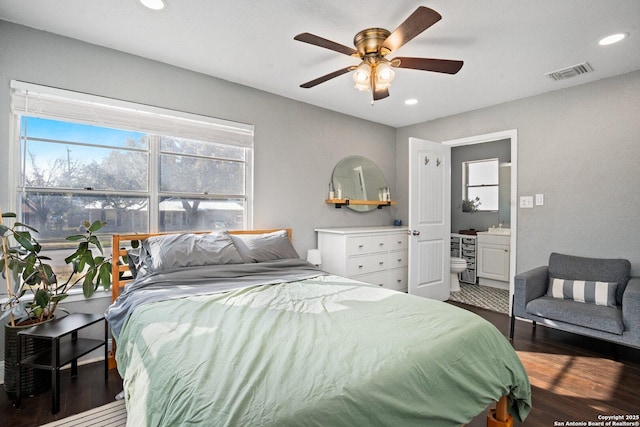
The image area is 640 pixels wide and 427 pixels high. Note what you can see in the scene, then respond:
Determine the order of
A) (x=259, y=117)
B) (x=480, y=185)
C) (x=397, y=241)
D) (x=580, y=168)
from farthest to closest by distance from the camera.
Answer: (x=480, y=185) < (x=397, y=241) < (x=259, y=117) < (x=580, y=168)

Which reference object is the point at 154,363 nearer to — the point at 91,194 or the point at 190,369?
the point at 190,369

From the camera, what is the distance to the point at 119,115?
2.62 m

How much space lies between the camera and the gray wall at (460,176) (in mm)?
5309

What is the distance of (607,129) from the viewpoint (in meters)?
3.06

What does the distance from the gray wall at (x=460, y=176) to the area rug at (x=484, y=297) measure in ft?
3.76

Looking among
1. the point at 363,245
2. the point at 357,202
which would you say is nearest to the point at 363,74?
the point at 363,245

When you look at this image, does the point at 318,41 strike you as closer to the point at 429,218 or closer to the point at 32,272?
the point at 32,272

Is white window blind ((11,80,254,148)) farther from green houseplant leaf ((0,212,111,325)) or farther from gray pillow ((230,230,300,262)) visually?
gray pillow ((230,230,300,262))

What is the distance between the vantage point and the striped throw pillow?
2.71 meters

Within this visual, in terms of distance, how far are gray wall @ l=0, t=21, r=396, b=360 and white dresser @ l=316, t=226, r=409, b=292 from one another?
0.34 metres

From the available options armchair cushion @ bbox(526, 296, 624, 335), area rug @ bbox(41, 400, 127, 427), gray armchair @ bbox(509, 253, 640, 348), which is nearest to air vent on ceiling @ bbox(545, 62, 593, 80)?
gray armchair @ bbox(509, 253, 640, 348)

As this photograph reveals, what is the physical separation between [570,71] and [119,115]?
408cm

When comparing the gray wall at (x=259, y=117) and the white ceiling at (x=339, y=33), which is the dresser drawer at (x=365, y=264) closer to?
the gray wall at (x=259, y=117)

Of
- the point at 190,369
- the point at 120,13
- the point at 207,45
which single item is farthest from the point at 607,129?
the point at 120,13
